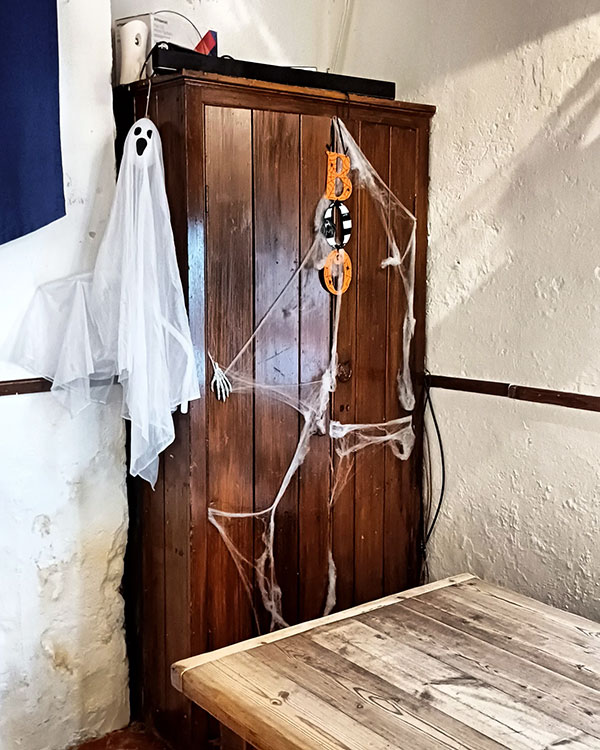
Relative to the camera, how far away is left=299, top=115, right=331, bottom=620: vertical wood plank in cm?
244

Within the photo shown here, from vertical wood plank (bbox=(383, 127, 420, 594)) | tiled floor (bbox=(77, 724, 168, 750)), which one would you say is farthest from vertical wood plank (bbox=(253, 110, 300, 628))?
tiled floor (bbox=(77, 724, 168, 750))

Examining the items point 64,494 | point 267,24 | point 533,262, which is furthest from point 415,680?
point 267,24

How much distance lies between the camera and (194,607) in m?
2.34

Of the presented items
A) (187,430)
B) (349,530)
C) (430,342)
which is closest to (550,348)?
(430,342)

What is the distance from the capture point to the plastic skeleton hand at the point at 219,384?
231cm

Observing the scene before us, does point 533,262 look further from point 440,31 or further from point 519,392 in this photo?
point 440,31

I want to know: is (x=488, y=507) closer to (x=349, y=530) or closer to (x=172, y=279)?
(x=349, y=530)

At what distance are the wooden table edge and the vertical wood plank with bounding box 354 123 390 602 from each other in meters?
0.43

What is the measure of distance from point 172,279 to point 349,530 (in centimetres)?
98

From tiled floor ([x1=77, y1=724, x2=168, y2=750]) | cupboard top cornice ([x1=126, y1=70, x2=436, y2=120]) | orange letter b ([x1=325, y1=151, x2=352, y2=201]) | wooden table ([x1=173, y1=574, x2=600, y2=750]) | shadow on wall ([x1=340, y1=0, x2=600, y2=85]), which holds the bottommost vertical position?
tiled floor ([x1=77, y1=724, x2=168, y2=750])

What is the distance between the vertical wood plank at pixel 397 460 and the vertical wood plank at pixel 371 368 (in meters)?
0.03

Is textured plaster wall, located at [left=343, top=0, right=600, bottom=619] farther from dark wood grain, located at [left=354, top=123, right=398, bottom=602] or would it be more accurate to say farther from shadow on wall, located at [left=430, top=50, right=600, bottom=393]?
dark wood grain, located at [left=354, top=123, right=398, bottom=602]

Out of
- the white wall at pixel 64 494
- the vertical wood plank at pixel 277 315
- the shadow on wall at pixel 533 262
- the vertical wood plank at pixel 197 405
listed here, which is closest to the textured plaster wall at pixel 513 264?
the shadow on wall at pixel 533 262

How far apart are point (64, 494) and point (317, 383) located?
77 centimetres
